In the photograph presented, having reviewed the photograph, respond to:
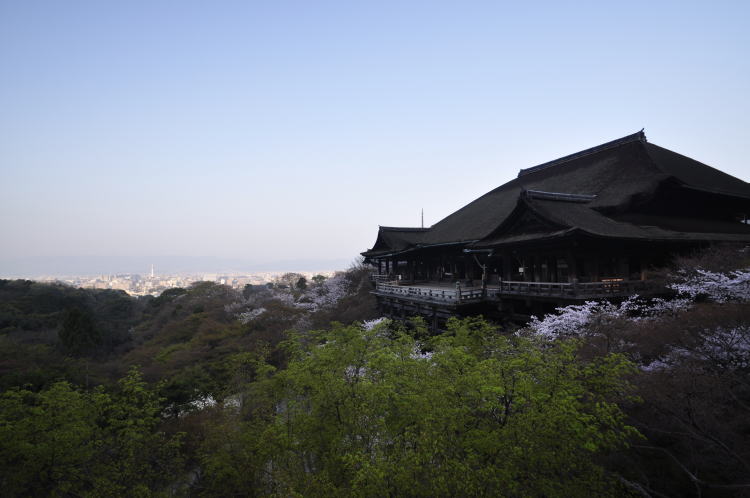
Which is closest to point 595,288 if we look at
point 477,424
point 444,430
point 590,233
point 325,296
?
point 590,233

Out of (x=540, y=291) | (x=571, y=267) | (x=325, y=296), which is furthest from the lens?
(x=325, y=296)

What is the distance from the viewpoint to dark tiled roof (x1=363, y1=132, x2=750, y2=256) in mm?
15445

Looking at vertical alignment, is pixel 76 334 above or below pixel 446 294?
below

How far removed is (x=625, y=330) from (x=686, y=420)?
11.9 ft

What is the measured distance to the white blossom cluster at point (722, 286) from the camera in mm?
9133

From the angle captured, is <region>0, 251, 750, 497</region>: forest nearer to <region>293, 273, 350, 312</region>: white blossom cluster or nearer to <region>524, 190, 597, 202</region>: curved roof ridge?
<region>524, 190, 597, 202</region>: curved roof ridge

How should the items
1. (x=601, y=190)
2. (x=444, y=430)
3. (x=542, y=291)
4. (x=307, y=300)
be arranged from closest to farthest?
(x=444, y=430) < (x=542, y=291) < (x=601, y=190) < (x=307, y=300)

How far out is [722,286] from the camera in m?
9.66

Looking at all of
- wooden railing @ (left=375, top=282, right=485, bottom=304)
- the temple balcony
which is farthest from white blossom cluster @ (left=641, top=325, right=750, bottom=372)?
wooden railing @ (left=375, top=282, right=485, bottom=304)

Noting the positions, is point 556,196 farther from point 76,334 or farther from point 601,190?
point 76,334

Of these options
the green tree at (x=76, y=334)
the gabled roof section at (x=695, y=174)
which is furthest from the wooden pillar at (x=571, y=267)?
the green tree at (x=76, y=334)

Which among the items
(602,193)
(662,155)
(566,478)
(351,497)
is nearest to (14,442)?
(351,497)

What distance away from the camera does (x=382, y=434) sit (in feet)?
21.2

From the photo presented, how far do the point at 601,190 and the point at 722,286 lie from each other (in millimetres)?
11998
